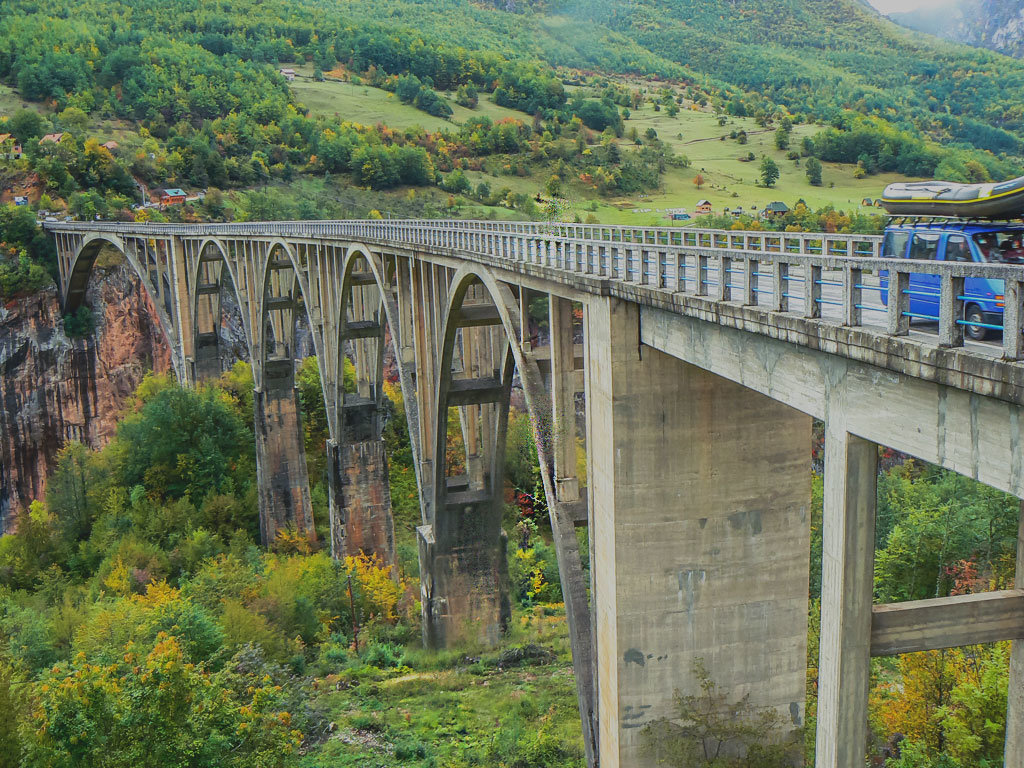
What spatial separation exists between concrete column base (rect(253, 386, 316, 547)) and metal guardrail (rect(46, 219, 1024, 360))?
21.2 metres

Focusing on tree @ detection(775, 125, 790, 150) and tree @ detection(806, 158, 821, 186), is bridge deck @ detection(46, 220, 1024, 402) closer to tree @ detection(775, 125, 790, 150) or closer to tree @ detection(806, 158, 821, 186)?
tree @ detection(806, 158, 821, 186)

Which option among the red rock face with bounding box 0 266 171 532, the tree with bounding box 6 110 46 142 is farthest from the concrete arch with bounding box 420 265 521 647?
the tree with bounding box 6 110 46 142

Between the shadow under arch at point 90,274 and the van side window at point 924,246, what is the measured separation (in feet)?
170

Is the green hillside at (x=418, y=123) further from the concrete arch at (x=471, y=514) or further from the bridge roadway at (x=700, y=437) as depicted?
the bridge roadway at (x=700, y=437)

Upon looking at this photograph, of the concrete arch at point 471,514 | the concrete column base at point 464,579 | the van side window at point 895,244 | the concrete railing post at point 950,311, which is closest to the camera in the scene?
the concrete railing post at point 950,311

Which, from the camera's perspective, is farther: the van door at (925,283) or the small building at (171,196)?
the small building at (171,196)

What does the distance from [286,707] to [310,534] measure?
27.6 metres

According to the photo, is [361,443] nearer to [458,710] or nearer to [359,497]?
[359,497]

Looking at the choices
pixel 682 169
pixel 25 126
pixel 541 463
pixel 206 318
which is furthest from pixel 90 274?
pixel 682 169

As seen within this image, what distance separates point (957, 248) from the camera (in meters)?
10.3

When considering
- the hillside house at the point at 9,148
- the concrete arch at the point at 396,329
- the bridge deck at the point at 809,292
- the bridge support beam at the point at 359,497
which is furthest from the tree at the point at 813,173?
the bridge deck at the point at 809,292

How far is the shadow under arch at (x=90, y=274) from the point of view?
2270 inches

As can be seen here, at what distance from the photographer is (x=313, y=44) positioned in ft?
577

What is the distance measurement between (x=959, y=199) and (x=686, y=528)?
6.89m
